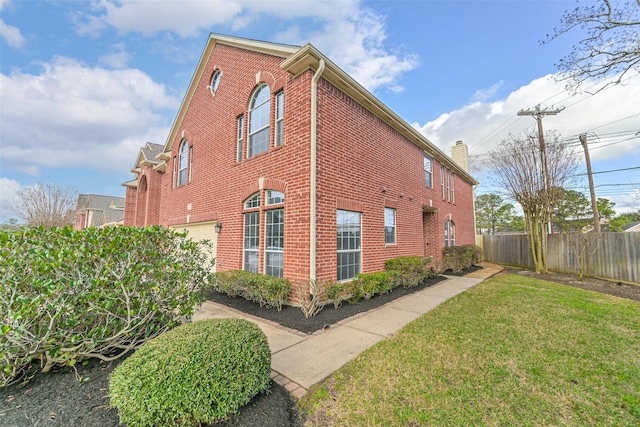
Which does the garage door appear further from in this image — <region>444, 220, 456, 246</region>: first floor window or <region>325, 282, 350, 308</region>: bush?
<region>444, 220, 456, 246</region>: first floor window

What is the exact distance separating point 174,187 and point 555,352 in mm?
13591

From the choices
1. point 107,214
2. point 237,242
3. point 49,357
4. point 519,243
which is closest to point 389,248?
point 237,242

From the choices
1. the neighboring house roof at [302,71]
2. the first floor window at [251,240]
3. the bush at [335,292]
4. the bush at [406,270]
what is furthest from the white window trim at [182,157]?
the bush at [406,270]

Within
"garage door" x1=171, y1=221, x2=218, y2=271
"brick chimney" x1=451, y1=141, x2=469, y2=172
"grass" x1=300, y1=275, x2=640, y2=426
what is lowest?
"grass" x1=300, y1=275, x2=640, y2=426

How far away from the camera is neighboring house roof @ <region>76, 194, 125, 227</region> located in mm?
27469

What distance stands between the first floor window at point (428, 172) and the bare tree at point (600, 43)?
21.6 ft

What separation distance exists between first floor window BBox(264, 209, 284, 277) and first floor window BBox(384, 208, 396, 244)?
3.78 meters

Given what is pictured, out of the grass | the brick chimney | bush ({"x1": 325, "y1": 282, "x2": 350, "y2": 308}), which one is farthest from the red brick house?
the brick chimney

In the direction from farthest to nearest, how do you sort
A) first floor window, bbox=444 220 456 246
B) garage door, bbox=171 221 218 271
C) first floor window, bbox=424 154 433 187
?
first floor window, bbox=444 220 456 246, first floor window, bbox=424 154 433 187, garage door, bbox=171 221 218 271

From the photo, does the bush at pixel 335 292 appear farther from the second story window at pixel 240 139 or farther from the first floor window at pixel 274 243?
the second story window at pixel 240 139

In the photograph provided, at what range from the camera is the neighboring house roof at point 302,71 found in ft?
19.7

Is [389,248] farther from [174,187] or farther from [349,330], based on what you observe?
[174,187]

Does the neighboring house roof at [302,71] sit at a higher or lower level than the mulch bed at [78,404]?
higher

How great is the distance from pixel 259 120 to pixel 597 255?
14.4 meters
